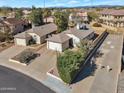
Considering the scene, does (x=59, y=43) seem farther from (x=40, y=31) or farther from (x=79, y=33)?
(x=40, y=31)

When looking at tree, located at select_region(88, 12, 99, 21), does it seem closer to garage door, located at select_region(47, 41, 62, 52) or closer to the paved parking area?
garage door, located at select_region(47, 41, 62, 52)

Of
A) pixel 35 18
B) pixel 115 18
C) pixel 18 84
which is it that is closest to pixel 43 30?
pixel 35 18

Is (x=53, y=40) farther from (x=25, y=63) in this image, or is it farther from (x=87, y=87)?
(x=87, y=87)

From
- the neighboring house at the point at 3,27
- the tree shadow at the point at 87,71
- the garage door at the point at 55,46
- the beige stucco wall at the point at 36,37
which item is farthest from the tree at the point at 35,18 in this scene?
the tree shadow at the point at 87,71

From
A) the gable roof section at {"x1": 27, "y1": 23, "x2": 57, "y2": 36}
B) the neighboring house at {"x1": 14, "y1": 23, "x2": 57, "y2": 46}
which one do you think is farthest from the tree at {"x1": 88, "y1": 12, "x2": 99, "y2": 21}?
the neighboring house at {"x1": 14, "y1": 23, "x2": 57, "y2": 46}

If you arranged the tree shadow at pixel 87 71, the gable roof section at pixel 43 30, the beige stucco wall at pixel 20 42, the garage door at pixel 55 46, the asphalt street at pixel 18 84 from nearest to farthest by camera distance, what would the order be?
the asphalt street at pixel 18 84, the tree shadow at pixel 87 71, the garage door at pixel 55 46, the beige stucco wall at pixel 20 42, the gable roof section at pixel 43 30

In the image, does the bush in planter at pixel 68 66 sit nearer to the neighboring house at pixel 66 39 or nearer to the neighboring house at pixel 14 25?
the neighboring house at pixel 66 39
